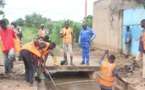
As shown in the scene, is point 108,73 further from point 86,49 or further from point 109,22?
point 109,22

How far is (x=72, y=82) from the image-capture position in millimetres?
10250

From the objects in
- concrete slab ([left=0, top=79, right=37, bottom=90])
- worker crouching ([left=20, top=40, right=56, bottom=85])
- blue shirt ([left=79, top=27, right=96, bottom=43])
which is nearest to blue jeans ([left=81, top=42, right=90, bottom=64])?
blue shirt ([left=79, top=27, right=96, bottom=43])

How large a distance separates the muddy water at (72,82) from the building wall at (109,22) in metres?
3.76

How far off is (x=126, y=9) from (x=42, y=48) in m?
7.46

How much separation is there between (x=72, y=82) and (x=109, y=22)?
693cm

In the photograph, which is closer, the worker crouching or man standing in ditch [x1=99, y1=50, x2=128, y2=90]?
man standing in ditch [x1=99, y1=50, x2=128, y2=90]

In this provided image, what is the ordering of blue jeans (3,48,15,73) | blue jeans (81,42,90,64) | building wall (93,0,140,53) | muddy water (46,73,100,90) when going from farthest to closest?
building wall (93,0,140,53) < blue jeans (81,42,90,64) < muddy water (46,73,100,90) < blue jeans (3,48,15,73)

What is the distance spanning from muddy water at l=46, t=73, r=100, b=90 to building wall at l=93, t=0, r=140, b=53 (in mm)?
3765

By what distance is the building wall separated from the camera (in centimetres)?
1468

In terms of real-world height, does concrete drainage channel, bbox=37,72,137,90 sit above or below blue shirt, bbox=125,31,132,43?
below

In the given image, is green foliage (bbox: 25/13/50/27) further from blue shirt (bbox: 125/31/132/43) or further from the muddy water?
the muddy water

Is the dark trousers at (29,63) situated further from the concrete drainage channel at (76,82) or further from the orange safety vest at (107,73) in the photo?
the orange safety vest at (107,73)

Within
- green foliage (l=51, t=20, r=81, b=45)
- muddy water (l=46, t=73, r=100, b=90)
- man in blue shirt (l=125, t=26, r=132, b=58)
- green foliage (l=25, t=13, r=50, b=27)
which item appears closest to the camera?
muddy water (l=46, t=73, r=100, b=90)

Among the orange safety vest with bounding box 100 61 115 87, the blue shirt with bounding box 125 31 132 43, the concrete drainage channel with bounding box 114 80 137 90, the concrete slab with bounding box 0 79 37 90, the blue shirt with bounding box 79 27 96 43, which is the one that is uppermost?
the blue shirt with bounding box 79 27 96 43
